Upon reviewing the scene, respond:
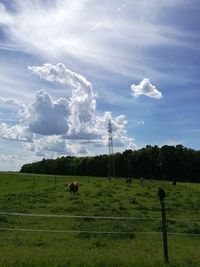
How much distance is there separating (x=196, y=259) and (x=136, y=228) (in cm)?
839

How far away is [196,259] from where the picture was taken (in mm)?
13695

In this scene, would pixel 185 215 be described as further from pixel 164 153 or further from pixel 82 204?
pixel 164 153

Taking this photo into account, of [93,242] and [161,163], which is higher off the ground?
[161,163]

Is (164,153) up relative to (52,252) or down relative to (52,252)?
up

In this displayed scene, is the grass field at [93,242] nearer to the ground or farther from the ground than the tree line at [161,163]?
nearer to the ground

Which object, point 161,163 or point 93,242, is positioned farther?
point 161,163

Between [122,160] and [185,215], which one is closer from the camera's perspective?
[185,215]

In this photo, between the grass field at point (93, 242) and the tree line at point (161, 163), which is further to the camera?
the tree line at point (161, 163)

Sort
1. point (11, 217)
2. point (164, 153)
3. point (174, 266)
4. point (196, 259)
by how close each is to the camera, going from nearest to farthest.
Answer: point (174, 266) < point (196, 259) < point (11, 217) < point (164, 153)

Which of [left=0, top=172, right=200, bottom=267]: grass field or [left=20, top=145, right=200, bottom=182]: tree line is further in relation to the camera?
[left=20, top=145, right=200, bottom=182]: tree line

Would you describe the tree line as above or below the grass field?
above

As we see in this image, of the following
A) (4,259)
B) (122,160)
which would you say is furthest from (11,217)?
(122,160)

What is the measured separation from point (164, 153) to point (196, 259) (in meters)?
154

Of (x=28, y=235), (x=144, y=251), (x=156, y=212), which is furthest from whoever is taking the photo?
(x=156, y=212)
